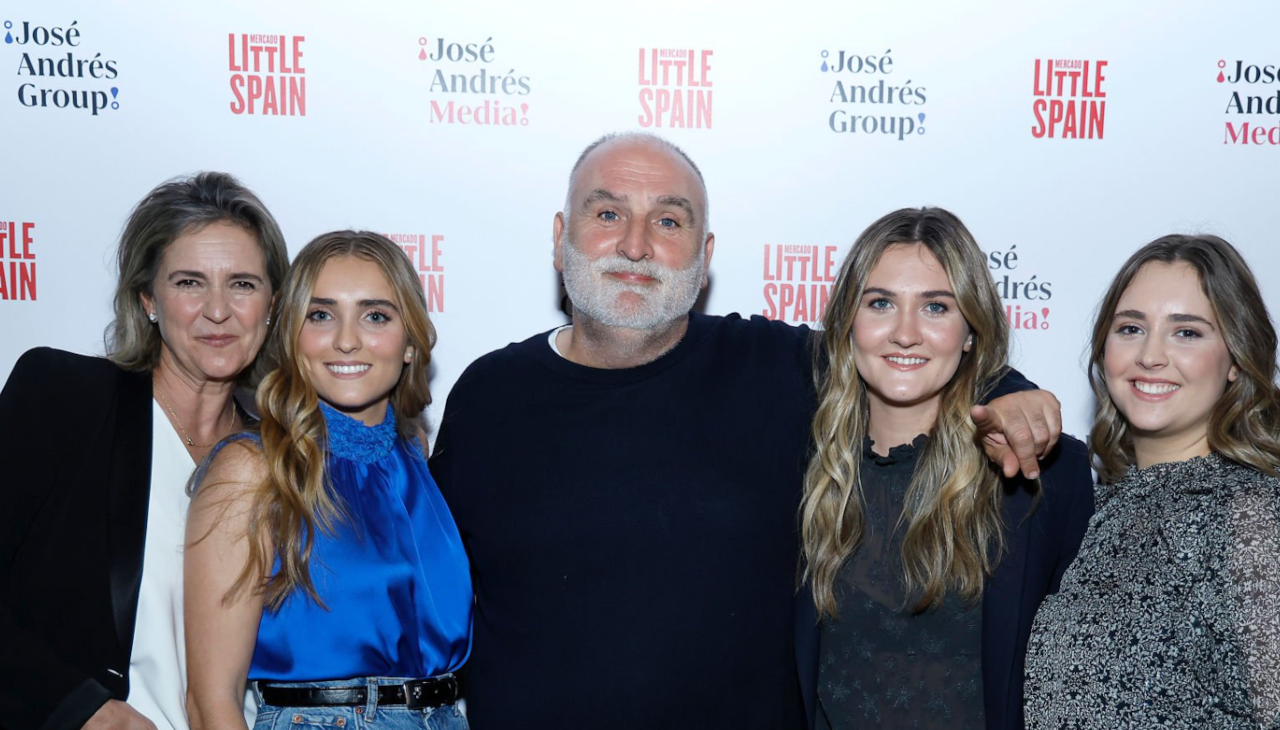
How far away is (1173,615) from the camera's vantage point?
190 centimetres

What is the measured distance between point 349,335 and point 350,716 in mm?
757

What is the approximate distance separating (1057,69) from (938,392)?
123cm

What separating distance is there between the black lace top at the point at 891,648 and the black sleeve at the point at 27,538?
1.47 meters

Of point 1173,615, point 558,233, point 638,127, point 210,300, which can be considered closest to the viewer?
point 1173,615

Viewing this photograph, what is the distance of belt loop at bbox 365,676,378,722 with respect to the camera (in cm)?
199

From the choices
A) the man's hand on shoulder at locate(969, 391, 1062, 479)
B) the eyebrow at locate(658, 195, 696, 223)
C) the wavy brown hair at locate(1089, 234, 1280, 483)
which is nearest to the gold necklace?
the eyebrow at locate(658, 195, 696, 223)

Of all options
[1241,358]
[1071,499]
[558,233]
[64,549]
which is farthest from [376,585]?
[1241,358]

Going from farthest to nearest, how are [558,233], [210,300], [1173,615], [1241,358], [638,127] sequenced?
[638,127]
[558,233]
[210,300]
[1241,358]
[1173,615]

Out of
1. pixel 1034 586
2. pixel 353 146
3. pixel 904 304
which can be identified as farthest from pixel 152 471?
pixel 1034 586

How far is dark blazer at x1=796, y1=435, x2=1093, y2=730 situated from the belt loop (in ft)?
2.83

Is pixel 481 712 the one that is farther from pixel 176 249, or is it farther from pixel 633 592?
pixel 176 249

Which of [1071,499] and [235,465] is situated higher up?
[235,465]

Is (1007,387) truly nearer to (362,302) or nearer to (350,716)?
(362,302)

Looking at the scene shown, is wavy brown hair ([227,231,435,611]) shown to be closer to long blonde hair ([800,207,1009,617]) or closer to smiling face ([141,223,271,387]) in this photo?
smiling face ([141,223,271,387])
